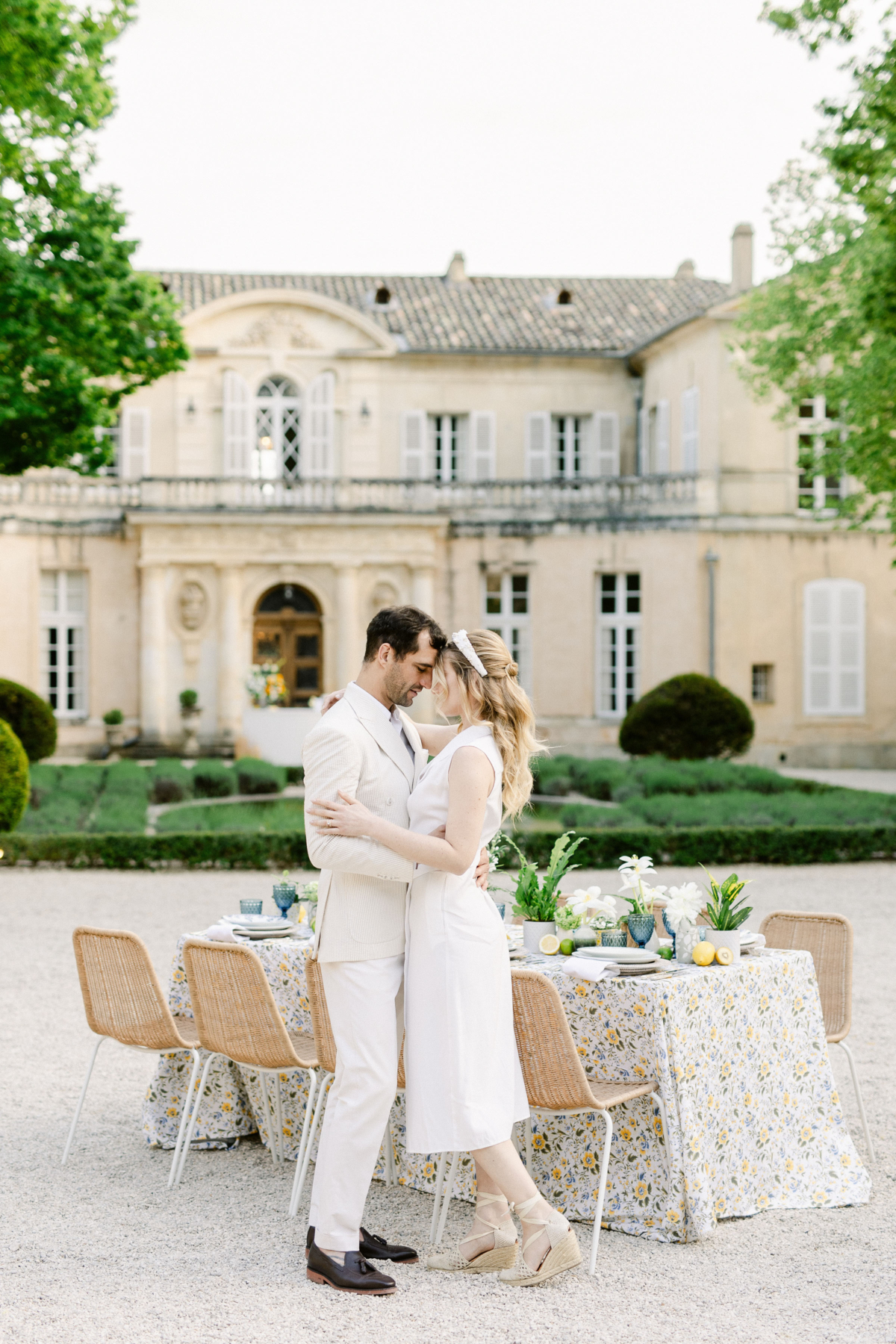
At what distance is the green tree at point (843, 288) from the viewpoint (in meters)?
12.8

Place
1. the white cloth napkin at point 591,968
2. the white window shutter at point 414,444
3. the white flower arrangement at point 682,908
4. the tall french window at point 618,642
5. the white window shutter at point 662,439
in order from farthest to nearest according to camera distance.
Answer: the white window shutter at point 414,444, the white window shutter at point 662,439, the tall french window at point 618,642, the white flower arrangement at point 682,908, the white cloth napkin at point 591,968

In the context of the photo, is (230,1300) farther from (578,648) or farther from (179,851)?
(578,648)

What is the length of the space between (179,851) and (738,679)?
45.8ft

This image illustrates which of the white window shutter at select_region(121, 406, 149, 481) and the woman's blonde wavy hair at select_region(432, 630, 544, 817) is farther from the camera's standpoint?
the white window shutter at select_region(121, 406, 149, 481)

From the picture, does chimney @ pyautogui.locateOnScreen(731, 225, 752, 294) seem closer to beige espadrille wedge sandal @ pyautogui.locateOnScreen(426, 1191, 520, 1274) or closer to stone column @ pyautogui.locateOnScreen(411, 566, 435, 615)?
stone column @ pyautogui.locateOnScreen(411, 566, 435, 615)

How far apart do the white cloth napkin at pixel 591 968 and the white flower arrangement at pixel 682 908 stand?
1.12ft

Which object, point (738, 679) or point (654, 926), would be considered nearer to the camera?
point (654, 926)

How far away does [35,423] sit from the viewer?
13828 mm

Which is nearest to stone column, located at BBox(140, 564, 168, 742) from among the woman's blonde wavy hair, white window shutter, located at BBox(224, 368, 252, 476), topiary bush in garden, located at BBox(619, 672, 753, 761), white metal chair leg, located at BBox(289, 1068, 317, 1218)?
white window shutter, located at BBox(224, 368, 252, 476)

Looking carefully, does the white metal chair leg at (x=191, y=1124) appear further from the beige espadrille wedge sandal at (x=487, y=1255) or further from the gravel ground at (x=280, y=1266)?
the beige espadrille wedge sandal at (x=487, y=1255)

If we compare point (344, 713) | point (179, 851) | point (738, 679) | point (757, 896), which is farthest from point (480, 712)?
point (738, 679)

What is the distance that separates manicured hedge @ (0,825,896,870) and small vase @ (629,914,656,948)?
715 cm

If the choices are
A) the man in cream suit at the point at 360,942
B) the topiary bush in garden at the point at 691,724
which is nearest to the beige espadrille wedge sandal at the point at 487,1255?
the man in cream suit at the point at 360,942

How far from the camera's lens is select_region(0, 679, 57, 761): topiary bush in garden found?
754 inches
